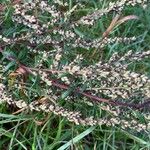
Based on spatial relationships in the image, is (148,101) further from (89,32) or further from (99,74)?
(89,32)

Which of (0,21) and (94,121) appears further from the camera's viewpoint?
(0,21)

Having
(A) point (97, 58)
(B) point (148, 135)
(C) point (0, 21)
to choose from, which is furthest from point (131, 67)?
(C) point (0, 21)

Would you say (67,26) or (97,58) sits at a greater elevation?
(67,26)

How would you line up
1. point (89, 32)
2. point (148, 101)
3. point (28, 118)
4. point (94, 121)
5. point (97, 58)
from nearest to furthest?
point (148, 101)
point (94, 121)
point (28, 118)
point (97, 58)
point (89, 32)

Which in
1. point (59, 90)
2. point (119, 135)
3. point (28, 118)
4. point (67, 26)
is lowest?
point (119, 135)

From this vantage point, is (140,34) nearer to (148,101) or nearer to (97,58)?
(97,58)

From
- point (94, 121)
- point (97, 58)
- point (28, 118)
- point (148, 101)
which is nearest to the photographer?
point (148, 101)
